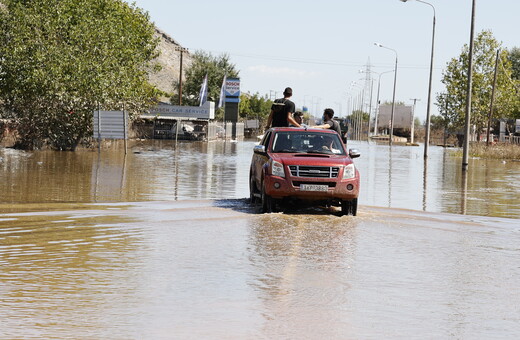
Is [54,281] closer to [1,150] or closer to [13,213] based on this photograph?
[13,213]

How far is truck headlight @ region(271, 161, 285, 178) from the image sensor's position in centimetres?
1569

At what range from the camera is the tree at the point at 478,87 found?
7381cm

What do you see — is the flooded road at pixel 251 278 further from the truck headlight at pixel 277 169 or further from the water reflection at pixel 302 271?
the truck headlight at pixel 277 169

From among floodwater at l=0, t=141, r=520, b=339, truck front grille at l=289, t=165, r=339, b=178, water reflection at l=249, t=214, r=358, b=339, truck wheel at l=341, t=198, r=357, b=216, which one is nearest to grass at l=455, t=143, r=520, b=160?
floodwater at l=0, t=141, r=520, b=339

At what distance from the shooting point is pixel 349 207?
628 inches

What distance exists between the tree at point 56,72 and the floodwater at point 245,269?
71.8ft

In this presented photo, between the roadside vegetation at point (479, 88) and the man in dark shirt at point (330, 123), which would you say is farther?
the roadside vegetation at point (479, 88)

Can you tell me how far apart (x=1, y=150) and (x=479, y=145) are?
32189mm

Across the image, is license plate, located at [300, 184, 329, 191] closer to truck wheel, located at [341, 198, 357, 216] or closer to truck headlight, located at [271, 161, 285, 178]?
truck headlight, located at [271, 161, 285, 178]

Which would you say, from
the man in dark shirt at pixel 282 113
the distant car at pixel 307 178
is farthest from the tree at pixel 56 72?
the distant car at pixel 307 178

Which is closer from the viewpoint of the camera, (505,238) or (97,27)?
(505,238)

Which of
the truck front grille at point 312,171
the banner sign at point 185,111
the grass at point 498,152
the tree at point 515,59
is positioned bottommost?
the grass at point 498,152

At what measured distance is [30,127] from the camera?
4322 centimetres

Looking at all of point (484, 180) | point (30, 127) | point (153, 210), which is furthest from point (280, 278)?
point (30, 127)
